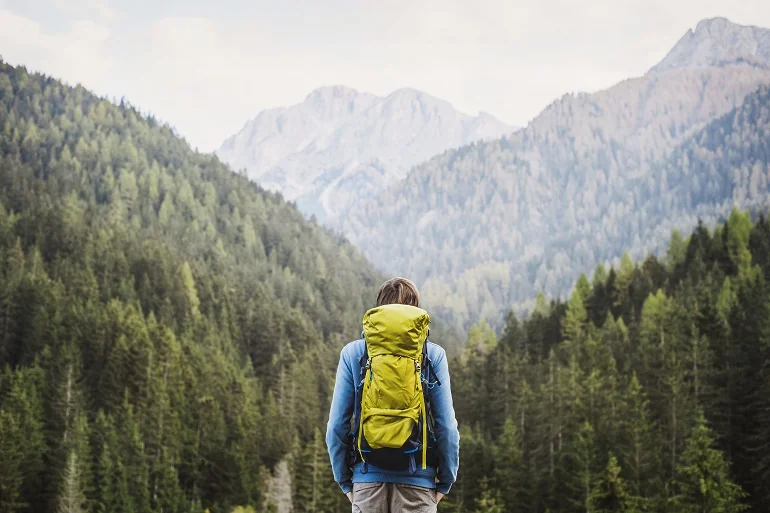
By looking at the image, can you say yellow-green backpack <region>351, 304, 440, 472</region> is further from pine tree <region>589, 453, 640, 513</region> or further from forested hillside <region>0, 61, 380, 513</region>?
forested hillside <region>0, 61, 380, 513</region>

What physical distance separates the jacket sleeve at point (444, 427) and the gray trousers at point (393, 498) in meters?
0.27

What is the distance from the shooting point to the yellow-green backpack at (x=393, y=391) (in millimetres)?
6582

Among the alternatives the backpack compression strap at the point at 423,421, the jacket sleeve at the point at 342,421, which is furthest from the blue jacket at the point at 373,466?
the backpack compression strap at the point at 423,421

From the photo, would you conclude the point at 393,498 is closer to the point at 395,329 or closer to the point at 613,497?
the point at 395,329

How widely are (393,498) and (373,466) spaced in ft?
1.16

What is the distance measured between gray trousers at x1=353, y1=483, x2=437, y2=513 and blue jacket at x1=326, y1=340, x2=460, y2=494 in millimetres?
64

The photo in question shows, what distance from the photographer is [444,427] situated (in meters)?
6.95

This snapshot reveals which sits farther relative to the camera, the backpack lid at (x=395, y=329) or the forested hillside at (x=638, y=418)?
the forested hillside at (x=638, y=418)

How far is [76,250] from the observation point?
13188cm

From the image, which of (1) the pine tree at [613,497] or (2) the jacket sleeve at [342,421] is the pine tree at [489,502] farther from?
(2) the jacket sleeve at [342,421]

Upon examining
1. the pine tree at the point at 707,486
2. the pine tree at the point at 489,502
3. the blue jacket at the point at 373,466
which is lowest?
the pine tree at the point at 489,502

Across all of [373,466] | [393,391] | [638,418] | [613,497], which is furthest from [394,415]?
[638,418]

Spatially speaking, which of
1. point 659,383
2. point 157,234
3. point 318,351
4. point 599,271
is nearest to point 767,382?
point 659,383

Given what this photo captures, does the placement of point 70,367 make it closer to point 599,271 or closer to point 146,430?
point 146,430
